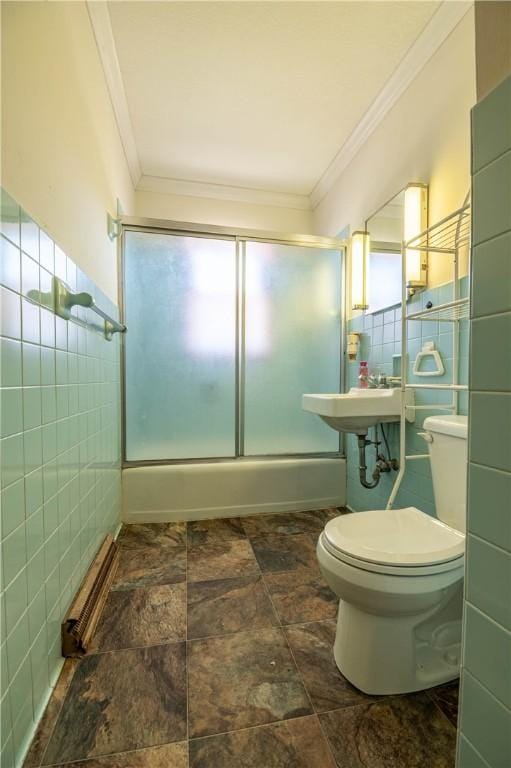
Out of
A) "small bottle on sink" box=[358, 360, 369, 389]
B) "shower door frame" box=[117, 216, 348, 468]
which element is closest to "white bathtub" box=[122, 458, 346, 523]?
"shower door frame" box=[117, 216, 348, 468]

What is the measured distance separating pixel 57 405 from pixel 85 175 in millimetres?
943

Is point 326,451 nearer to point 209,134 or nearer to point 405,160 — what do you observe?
point 405,160

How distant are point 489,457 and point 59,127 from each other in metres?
1.43

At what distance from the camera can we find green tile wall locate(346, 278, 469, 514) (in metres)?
1.38

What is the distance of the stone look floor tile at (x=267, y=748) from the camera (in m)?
0.77

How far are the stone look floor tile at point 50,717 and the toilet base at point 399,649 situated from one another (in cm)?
80

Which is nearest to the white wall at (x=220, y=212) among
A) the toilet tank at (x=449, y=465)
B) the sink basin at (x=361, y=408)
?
the sink basin at (x=361, y=408)

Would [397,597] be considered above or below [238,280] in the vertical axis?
below

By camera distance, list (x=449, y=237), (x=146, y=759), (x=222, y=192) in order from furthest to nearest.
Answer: (x=222, y=192) → (x=449, y=237) → (x=146, y=759)

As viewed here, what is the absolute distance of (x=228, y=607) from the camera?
129cm

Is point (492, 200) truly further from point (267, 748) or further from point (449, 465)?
point (267, 748)

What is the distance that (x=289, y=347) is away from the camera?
7.29 ft

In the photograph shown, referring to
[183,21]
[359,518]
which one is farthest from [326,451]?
[183,21]

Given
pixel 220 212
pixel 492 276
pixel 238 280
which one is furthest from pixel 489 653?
pixel 220 212
